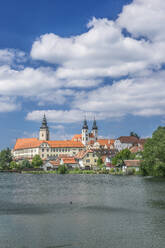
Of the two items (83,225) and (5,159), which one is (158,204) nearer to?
(83,225)

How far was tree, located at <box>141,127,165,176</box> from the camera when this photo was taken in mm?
72188

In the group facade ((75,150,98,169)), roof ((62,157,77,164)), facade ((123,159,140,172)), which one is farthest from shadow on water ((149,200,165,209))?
facade ((75,150,98,169))

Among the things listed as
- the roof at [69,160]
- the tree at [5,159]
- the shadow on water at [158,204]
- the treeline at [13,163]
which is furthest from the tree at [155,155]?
the tree at [5,159]

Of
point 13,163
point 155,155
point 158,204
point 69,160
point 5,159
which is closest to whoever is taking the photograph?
point 158,204

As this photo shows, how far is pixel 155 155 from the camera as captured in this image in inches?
2864

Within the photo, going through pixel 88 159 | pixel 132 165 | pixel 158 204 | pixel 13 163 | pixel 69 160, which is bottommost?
pixel 158 204

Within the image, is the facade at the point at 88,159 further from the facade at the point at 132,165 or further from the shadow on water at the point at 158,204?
the shadow on water at the point at 158,204

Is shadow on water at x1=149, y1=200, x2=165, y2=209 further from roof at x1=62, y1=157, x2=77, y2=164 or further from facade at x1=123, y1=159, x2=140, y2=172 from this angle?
roof at x1=62, y1=157, x2=77, y2=164

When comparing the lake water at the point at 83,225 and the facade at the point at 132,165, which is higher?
the facade at the point at 132,165

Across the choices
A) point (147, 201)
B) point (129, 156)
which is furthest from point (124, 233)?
point (129, 156)

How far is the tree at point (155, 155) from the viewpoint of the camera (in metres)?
72.2

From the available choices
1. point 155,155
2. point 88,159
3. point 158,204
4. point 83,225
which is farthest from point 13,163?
point 83,225

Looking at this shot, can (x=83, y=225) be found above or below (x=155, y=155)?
below

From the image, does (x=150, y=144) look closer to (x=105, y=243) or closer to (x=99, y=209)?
(x=99, y=209)
